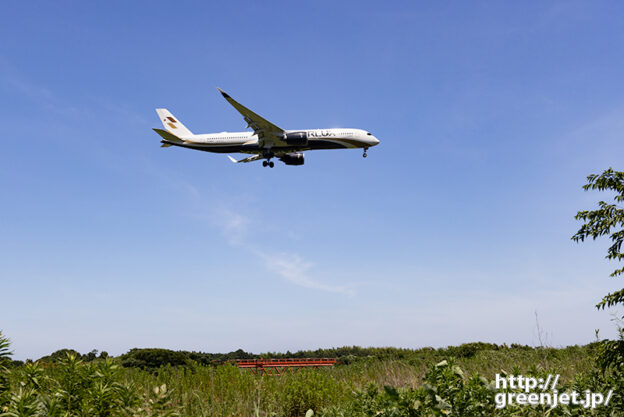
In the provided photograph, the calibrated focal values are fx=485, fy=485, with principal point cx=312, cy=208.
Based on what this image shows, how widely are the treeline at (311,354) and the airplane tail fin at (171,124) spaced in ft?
95.0

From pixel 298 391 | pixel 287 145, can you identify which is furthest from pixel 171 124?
pixel 298 391

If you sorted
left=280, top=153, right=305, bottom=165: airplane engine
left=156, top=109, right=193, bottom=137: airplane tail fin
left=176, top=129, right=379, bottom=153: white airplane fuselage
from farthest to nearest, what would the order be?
left=156, top=109, right=193, bottom=137: airplane tail fin → left=176, top=129, right=379, bottom=153: white airplane fuselage → left=280, top=153, right=305, bottom=165: airplane engine

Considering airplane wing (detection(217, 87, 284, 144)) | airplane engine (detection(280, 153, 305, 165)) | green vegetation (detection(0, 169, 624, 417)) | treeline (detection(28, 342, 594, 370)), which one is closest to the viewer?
green vegetation (detection(0, 169, 624, 417))

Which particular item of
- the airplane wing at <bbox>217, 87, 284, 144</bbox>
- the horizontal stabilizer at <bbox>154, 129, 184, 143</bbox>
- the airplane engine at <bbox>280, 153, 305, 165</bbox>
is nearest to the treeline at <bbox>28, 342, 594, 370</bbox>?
the airplane engine at <bbox>280, 153, 305, 165</bbox>

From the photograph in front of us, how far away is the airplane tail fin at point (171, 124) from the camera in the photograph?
56.7 meters

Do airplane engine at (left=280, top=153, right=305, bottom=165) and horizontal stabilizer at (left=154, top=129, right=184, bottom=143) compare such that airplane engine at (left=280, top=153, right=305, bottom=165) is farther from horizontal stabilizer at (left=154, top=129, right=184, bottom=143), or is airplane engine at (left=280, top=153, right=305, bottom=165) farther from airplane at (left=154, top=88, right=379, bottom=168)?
horizontal stabilizer at (left=154, top=129, right=184, bottom=143)

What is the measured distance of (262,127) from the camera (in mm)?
41562

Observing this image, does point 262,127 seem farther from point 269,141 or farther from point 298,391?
point 298,391

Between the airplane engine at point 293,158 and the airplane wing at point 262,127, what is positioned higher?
the airplane wing at point 262,127

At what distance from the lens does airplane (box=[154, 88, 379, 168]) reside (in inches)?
1626

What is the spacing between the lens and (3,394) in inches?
136

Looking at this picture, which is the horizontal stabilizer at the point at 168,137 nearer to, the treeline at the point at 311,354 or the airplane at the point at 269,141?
the airplane at the point at 269,141

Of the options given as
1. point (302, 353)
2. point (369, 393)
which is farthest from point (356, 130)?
point (369, 393)

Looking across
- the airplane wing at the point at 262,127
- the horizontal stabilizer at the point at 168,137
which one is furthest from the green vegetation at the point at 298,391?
the horizontal stabilizer at the point at 168,137
